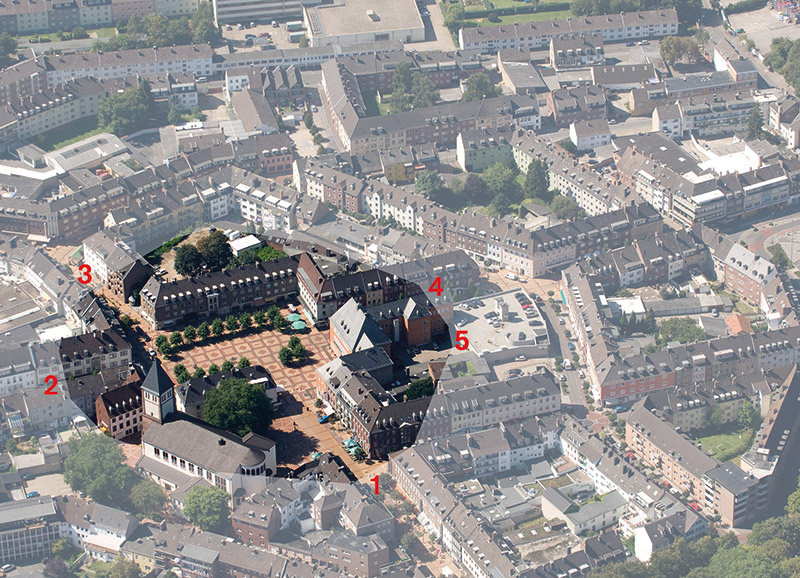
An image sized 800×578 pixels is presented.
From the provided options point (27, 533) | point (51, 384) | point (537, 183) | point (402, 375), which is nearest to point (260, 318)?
point (402, 375)

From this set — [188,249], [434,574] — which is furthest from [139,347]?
[434,574]

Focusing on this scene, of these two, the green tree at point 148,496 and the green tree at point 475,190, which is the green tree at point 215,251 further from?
the green tree at point 475,190

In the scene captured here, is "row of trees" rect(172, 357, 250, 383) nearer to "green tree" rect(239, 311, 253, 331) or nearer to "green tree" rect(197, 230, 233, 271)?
"green tree" rect(239, 311, 253, 331)

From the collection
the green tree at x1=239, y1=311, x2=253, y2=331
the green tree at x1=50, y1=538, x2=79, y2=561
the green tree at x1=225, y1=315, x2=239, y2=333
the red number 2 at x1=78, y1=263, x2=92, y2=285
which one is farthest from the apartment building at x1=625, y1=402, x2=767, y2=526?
the red number 2 at x1=78, y1=263, x2=92, y2=285

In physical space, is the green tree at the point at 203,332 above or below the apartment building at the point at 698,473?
above

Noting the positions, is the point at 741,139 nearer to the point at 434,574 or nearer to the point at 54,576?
the point at 434,574

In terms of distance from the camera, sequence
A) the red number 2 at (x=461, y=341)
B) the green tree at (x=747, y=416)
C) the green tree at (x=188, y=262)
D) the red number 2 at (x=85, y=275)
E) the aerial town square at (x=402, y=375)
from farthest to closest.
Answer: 1. the red number 2 at (x=85, y=275)
2. the green tree at (x=747, y=416)
3. the red number 2 at (x=461, y=341)
4. the green tree at (x=188, y=262)
5. the aerial town square at (x=402, y=375)

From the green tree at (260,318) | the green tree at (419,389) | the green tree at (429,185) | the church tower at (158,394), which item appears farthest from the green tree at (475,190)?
the church tower at (158,394)
